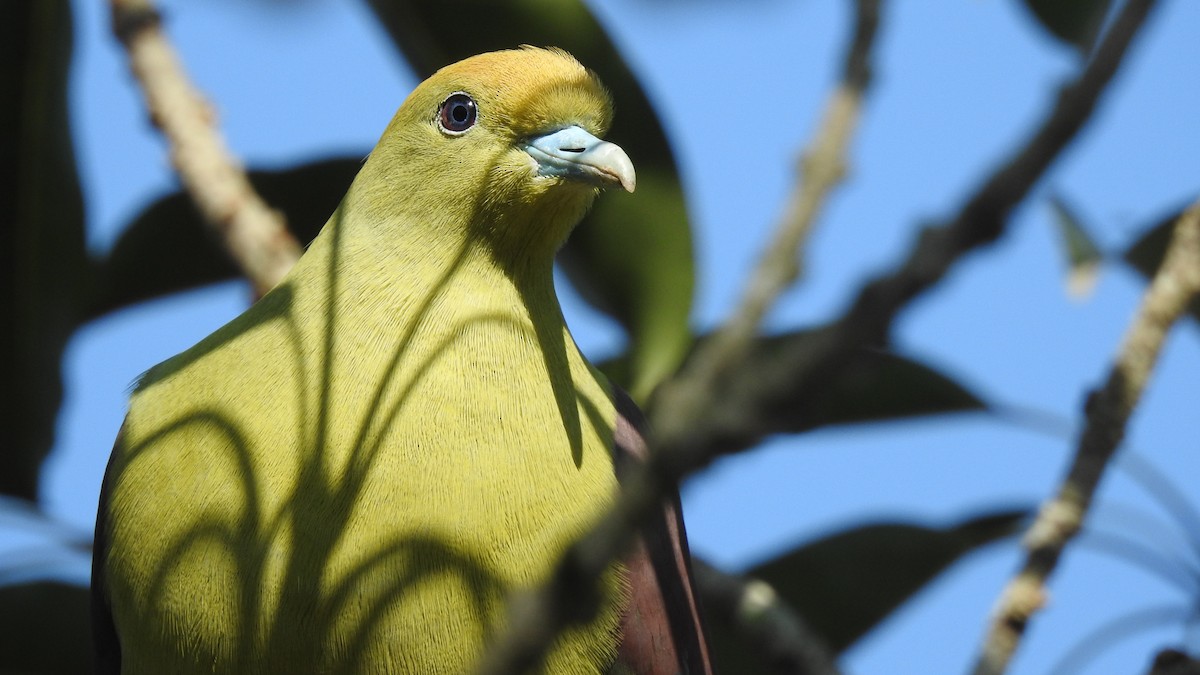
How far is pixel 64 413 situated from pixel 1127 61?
3275 millimetres

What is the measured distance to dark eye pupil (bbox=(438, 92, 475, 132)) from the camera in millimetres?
2732

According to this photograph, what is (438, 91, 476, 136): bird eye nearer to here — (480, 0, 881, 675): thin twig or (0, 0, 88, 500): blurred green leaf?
(0, 0, 88, 500): blurred green leaf

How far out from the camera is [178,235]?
362 cm

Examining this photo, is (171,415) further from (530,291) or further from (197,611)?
(530,291)

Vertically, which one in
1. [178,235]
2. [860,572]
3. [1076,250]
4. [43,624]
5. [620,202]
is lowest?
[43,624]

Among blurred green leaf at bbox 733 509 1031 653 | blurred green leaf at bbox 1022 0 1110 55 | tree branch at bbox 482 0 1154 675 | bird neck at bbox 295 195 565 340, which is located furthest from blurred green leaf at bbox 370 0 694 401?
tree branch at bbox 482 0 1154 675

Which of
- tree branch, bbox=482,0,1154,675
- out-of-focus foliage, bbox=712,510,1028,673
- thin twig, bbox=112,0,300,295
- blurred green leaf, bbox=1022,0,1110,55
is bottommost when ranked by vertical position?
out-of-focus foliage, bbox=712,510,1028,673

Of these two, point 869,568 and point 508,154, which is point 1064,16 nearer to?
point 508,154

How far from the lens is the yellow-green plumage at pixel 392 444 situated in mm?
2209

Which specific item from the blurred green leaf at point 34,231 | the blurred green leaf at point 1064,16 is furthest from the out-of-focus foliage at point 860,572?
the blurred green leaf at point 34,231

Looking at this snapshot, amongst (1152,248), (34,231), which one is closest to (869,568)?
(1152,248)

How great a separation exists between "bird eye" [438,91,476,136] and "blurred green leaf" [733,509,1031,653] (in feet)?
4.54

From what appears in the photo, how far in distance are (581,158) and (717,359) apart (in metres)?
1.85

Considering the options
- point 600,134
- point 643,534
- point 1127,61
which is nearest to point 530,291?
point 600,134
